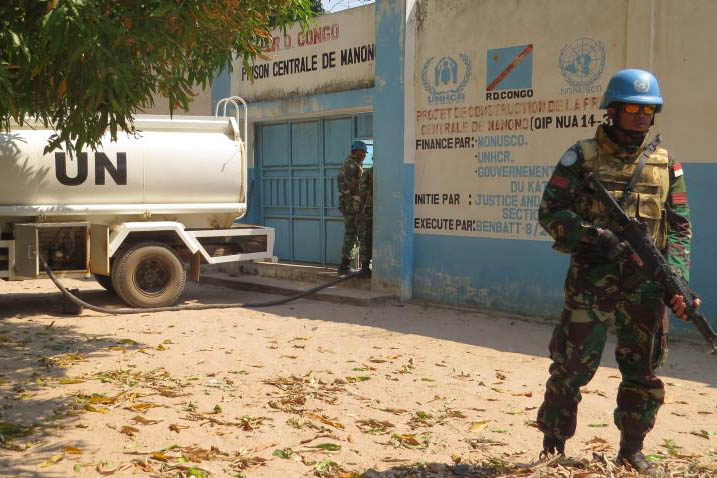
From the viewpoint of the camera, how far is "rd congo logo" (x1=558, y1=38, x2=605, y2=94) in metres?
8.25

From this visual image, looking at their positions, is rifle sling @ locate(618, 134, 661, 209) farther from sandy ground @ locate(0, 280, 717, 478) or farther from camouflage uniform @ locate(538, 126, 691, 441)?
sandy ground @ locate(0, 280, 717, 478)

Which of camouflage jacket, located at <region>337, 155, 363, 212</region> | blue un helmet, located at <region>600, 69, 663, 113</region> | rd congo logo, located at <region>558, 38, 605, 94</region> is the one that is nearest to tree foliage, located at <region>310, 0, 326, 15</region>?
camouflage jacket, located at <region>337, 155, 363, 212</region>

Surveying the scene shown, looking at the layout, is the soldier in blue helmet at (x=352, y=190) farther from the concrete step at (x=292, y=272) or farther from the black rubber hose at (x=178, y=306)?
the black rubber hose at (x=178, y=306)

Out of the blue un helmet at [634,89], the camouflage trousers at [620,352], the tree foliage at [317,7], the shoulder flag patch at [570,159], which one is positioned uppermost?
the tree foliage at [317,7]

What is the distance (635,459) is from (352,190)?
738 centimetres

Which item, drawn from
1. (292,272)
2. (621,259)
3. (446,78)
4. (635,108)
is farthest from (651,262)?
(292,272)

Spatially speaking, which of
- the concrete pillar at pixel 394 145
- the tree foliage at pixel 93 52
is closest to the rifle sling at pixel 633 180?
the tree foliage at pixel 93 52

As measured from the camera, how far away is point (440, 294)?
9.89m

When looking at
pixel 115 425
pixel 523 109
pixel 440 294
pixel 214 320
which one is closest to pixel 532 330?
pixel 440 294

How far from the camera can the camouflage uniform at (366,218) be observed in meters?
10.9

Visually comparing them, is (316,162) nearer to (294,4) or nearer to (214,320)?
(214,320)

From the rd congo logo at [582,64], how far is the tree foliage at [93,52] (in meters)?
4.41

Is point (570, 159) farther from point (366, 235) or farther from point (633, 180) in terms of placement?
point (366, 235)

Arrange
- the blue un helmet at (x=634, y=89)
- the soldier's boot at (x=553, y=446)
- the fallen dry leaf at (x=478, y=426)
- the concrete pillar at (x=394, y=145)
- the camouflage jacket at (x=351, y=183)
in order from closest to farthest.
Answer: the blue un helmet at (x=634, y=89) → the soldier's boot at (x=553, y=446) → the fallen dry leaf at (x=478, y=426) → the concrete pillar at (x=394, y=145) → the camouflage jacket at (x=351, y=183)
